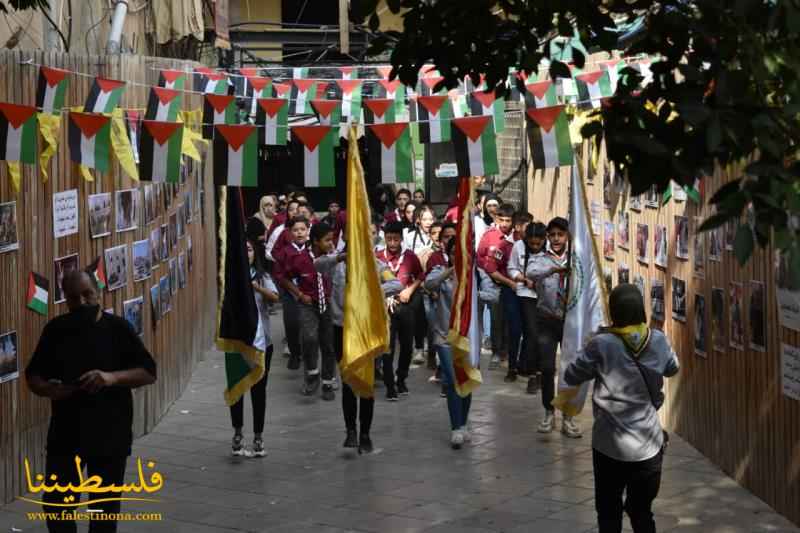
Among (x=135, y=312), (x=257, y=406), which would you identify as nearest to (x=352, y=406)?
(x=257, y=406)

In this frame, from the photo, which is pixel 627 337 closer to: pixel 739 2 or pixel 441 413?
pixel 739 2

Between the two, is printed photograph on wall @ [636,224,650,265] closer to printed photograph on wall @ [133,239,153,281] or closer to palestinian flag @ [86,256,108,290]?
printed photograph on wall @ [133,239,153,281]

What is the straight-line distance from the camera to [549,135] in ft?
37.8

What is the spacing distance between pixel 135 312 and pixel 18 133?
3356 mm

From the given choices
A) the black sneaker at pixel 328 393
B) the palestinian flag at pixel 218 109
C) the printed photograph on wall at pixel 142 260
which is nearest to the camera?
the palestinian flag at pixel 218 109

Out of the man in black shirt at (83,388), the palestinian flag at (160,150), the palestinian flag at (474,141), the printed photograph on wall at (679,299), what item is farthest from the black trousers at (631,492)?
the palestinian flag at (160,150)

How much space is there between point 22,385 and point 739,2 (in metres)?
6.78

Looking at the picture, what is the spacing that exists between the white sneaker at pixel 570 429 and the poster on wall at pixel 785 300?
3.46 metres

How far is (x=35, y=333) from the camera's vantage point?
33.6ft

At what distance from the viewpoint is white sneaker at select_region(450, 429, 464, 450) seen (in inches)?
475

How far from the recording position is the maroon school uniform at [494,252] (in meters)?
15.6

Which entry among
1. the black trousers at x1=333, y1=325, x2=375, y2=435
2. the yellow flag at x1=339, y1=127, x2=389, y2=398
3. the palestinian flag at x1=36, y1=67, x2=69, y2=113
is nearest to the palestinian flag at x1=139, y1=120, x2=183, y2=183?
the palestinian flag at x1=36, y1=67, x2=69, y2=113

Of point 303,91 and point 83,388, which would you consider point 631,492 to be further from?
point 303,91

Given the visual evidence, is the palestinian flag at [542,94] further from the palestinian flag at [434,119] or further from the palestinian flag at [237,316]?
the palestinian flag at [237,316]
